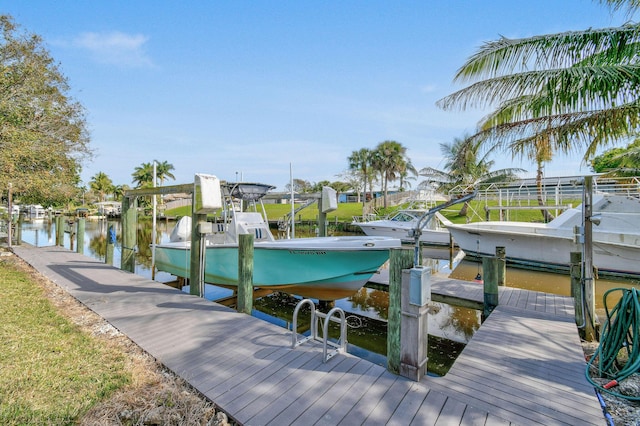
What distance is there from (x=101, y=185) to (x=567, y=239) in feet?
245

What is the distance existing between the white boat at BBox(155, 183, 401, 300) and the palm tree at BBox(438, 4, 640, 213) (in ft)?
13.0

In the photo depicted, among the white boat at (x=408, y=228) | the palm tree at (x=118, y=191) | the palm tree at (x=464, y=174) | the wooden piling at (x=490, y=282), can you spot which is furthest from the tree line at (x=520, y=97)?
the palm tree at (x=118, y=191)

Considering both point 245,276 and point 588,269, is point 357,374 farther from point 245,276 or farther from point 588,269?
point 588,269

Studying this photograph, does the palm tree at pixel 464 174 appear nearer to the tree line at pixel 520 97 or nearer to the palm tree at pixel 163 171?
the tree line at pixel 520 97

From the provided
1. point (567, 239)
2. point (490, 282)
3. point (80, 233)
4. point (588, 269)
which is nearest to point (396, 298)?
point (490, 282)

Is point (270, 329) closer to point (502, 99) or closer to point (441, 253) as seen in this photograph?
point (502, 99)

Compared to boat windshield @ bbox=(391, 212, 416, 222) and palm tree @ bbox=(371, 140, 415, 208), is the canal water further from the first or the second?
palm tree @ bbox=(371, 140, 415, 208)

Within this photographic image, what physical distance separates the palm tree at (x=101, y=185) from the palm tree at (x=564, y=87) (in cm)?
7337

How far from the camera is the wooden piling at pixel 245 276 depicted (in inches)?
229

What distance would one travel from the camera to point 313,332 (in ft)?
14.6

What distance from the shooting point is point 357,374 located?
3547 millimetres

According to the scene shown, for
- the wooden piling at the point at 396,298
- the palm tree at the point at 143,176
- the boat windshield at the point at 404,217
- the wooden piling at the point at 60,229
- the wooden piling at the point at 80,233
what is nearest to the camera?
the wooden piling at the point at 396,298

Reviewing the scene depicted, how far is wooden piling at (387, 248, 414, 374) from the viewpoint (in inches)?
141

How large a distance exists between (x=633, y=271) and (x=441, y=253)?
9005mm
